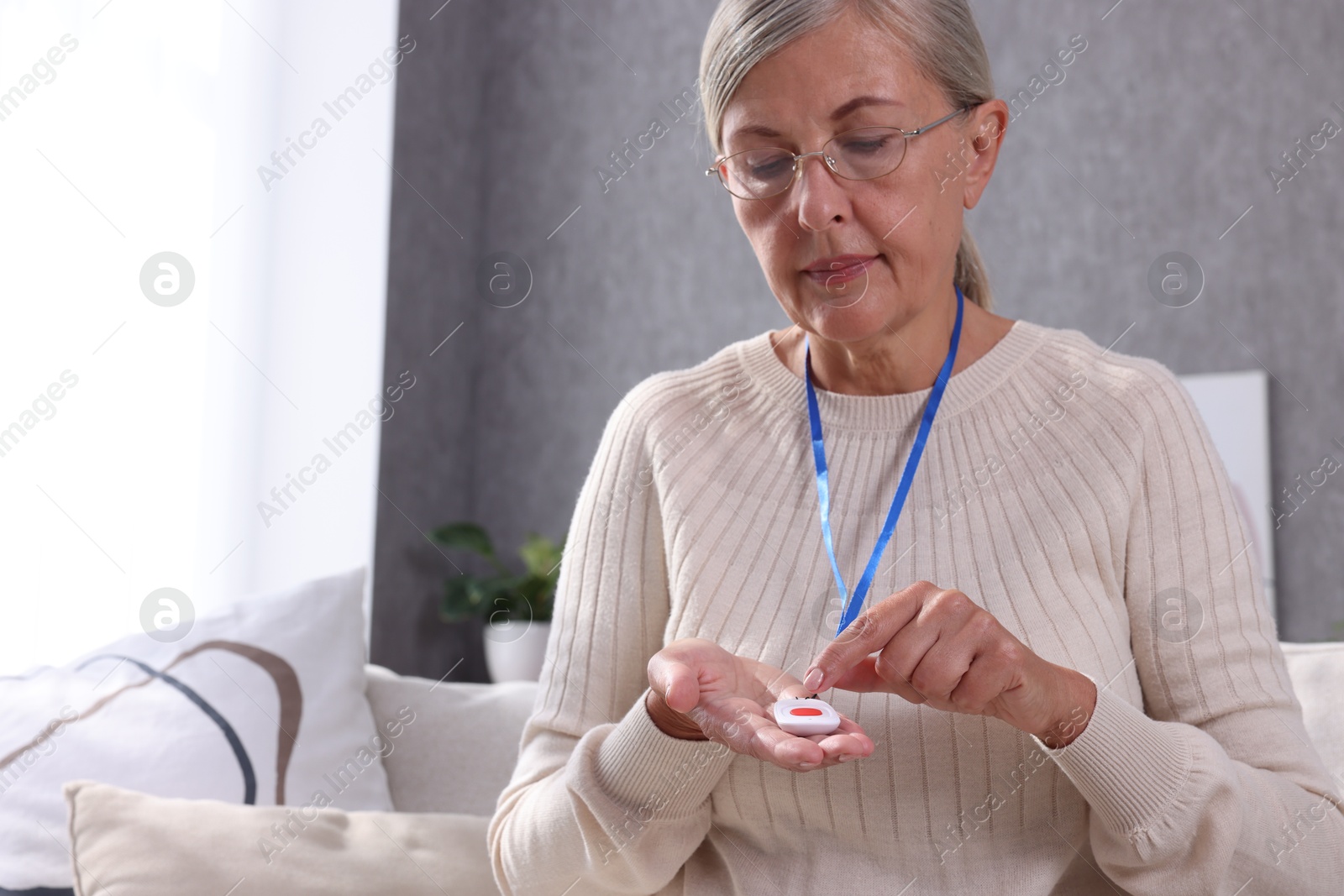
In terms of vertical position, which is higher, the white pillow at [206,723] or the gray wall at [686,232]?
the gray wall at [686,232]

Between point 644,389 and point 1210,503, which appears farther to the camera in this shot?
point 644,389

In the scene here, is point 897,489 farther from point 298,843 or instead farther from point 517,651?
point 517,651

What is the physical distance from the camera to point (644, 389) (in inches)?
54.6

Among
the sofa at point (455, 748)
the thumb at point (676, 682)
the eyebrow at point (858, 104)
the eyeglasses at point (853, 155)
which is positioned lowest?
the sofa at point (455, 748)

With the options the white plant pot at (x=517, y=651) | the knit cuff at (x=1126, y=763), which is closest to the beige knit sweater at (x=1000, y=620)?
the knit cuff at (x=1126, y=763)

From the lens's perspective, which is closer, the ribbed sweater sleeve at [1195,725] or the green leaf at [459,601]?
the ribbed sweater sleeve at [1195,725]

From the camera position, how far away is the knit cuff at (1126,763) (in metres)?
0.96

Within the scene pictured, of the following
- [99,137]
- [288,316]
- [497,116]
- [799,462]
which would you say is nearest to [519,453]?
[288,316]

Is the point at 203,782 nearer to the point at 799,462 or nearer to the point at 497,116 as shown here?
the point at 799,462

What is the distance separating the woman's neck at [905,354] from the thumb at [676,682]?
45cm

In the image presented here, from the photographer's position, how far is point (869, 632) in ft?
2.87

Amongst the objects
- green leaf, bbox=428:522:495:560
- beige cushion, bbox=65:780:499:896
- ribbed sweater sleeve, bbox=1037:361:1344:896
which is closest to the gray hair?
ribbed sweater sleeve, bbox=1037:361:1344:896

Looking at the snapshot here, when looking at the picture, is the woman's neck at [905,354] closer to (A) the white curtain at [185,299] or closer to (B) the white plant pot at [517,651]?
(A) the white curtain at [185,299]

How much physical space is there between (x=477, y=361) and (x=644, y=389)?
2392 mm
